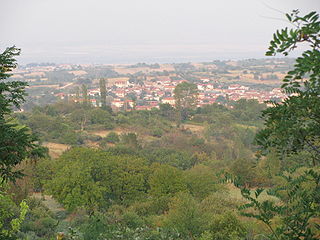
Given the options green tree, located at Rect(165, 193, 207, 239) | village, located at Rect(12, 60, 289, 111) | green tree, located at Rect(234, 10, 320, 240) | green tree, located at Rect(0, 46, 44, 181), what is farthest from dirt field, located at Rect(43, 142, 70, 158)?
village, located at Rect(12, 60, 289, 111)

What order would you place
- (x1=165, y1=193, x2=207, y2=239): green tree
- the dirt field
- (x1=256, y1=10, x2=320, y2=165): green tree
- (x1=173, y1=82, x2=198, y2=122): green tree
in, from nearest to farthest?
1. (x1=256, y1=10, x2=320, y2=165): green tree
2. (x1=165, y1=193, x2=207, y2=239): green tree
3. the dirt field
4. (x1=173, y1=82, x2=198, y2=122): green tree

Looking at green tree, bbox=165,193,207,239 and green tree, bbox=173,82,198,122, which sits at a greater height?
green tree, bbox=165,193,207,239

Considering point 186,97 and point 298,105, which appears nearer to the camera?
point 298,105

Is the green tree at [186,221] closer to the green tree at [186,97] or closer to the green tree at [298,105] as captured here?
the green tree at [298,105]

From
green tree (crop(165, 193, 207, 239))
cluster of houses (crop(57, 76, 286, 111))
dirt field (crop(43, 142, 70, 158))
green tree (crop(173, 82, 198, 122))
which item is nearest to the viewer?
green tree (crop(165, 193, 207, 239))

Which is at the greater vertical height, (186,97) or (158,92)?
(186,97)

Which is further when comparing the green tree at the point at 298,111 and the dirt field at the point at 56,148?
the dirt field at the point at 56,148

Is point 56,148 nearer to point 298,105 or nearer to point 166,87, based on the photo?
point 298,105

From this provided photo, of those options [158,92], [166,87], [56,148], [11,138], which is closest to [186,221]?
[11,138]

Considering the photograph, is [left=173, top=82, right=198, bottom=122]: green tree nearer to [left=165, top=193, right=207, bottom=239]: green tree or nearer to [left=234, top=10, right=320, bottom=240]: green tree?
[left=165, top=193, right=207, bottom=239]: green tree

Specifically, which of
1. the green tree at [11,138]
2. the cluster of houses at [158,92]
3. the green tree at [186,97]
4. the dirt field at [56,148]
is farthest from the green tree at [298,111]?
the cluster of houses at [158,92]

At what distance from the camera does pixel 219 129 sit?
3894 centimetres

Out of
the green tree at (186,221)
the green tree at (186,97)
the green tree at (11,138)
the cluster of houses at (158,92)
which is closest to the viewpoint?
the green tree at (11,138)

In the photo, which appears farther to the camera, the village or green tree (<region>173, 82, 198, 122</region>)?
the village
